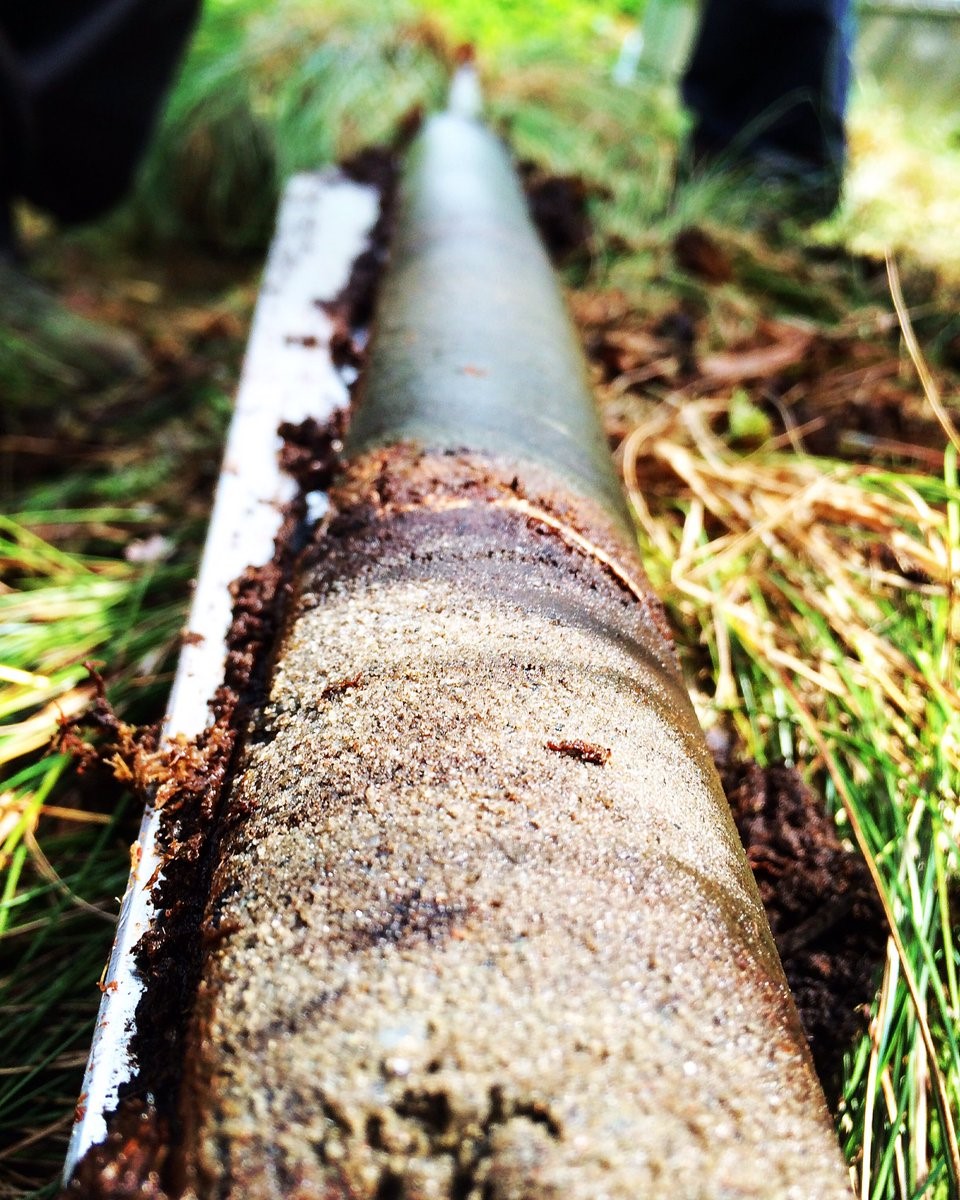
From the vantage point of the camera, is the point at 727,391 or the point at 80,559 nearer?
the point at 80,559

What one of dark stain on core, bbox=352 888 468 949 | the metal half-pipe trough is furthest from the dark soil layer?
dark stain on core, bbox=352 888 468 949

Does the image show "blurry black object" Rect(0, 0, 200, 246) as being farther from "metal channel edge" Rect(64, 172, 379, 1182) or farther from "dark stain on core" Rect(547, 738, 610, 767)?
"dark stain on core" Rect(547, 738, 610, 767)

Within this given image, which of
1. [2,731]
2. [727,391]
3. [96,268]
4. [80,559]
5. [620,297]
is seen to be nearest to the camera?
[2,731]

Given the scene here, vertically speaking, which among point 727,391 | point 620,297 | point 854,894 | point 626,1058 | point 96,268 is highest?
point 96,268

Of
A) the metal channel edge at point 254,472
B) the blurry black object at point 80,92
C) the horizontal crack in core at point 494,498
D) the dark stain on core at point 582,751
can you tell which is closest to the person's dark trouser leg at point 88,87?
the blurry black object at point 80,92

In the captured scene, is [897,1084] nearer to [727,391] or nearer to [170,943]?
[170,943]

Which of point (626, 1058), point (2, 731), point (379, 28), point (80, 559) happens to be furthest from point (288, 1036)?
point (379, 28)

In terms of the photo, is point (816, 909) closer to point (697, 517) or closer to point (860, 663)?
point (860, 663)

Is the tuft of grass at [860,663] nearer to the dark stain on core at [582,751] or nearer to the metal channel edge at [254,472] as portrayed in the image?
the dark stain on core at [582,751]
